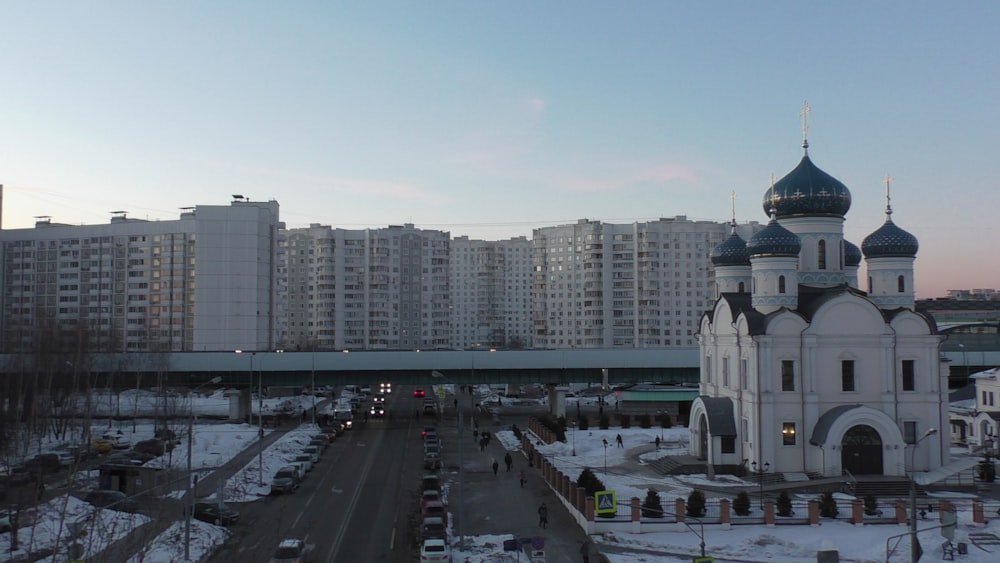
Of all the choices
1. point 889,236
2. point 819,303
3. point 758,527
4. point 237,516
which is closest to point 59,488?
point 237,516

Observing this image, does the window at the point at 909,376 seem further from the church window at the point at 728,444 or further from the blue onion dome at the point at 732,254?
the blue onion dome at the point at 732,254

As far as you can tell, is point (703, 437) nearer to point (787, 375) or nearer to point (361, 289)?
point (787, 375)

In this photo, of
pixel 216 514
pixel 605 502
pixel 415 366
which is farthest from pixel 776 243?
pixel 415 366

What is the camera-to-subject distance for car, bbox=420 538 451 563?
88.4 feet

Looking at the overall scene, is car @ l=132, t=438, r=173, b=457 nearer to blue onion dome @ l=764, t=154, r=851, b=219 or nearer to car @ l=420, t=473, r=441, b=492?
car @ l=420, t=473, r=441, b=492

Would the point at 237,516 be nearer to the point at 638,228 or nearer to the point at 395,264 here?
the point at 638,228

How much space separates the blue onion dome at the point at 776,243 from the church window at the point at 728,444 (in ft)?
32.3

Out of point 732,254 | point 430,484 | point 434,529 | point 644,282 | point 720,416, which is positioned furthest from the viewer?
point 644,282

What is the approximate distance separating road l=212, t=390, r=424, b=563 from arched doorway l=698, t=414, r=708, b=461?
15185mm

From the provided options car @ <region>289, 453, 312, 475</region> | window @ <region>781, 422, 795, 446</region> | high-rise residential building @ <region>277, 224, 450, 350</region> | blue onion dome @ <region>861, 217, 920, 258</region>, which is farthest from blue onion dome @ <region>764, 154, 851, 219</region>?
high-rise residential building @ <region>277, 224, 450, 350</region>

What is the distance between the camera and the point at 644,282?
404 feet

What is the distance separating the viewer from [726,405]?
45375 mm

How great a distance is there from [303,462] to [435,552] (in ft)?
69.1

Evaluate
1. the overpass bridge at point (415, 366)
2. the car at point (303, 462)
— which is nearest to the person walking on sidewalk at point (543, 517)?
the car at point (303, 462)
